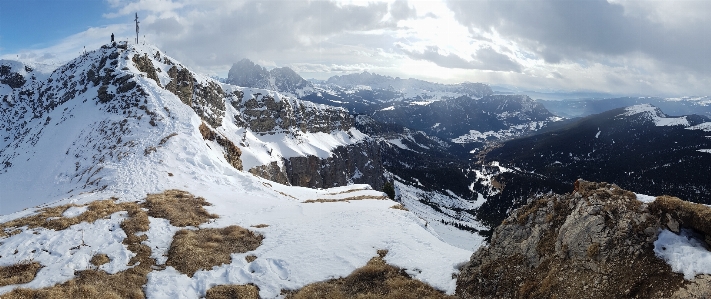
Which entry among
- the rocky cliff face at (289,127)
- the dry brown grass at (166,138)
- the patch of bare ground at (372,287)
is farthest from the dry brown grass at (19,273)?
the rocky cliff face at (289,127)

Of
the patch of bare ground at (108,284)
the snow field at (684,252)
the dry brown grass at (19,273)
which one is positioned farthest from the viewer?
the dry brown grass at (19,273)

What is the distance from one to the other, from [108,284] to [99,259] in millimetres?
3361

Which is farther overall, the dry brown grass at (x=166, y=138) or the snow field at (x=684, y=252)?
the dry brown grass at (x=166, y=138)

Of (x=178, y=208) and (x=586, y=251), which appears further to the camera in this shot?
(x=178, y=208)

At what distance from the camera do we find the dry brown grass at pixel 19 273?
1673cm

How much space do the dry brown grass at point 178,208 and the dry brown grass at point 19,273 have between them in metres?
9.10

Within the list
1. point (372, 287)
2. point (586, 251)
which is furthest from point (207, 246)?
point (586, 251)

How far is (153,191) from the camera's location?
35.2 m

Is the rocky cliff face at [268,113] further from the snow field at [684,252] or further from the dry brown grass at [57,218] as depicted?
the snow field at [684,252]

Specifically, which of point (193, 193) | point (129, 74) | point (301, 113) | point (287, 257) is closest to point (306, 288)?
point (287, 257)

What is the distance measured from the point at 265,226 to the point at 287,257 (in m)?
7.59

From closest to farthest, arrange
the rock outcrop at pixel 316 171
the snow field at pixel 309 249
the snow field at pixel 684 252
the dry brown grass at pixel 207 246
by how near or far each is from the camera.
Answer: the snow field at pixel 684 252 < the snow field at pixel 309 249 < the dry brown grass at pixel 207 246 < the rock outcrop at pixel 316 171

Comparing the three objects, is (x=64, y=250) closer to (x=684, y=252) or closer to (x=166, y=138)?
(x=684, y=252)

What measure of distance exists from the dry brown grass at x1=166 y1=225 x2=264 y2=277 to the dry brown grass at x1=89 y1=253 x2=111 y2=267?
→ 3.21 metres
